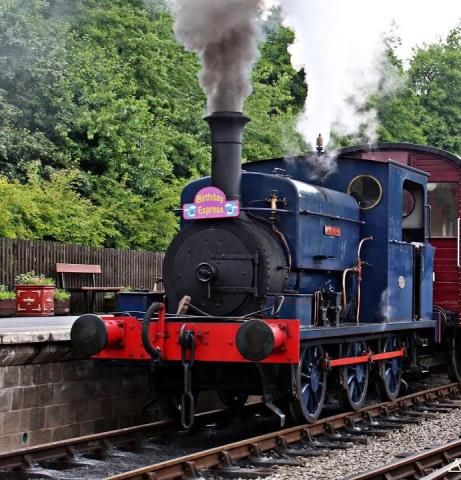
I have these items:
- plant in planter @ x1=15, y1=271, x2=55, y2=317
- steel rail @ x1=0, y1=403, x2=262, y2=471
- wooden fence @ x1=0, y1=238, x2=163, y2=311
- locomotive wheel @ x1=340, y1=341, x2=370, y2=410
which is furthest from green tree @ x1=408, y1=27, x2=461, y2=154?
steel rail @ x1=0, y1=403, x2=262, y2=471

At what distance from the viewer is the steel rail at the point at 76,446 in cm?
812

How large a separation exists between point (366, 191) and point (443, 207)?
279cm

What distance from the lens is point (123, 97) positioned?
85.7ft

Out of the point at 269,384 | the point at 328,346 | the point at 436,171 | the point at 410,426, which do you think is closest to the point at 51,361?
the point at 269,384

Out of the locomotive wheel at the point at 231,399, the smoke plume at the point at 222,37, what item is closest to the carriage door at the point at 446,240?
the locomotive wheel at the point at 231,399

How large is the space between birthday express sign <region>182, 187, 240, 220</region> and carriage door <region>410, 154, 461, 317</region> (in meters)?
5.08

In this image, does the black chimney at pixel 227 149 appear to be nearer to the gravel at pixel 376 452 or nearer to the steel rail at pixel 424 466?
the gravel at pixel 376 452

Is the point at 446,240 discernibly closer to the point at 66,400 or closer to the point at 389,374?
the point at 389,374

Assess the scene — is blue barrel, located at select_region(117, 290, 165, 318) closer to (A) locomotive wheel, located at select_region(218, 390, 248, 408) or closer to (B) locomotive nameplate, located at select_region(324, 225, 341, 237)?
(A) locomotive wheel, located at select_region(218, 390, 248, 408)

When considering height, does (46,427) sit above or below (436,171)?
below

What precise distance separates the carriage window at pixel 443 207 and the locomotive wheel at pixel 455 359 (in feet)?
5.20

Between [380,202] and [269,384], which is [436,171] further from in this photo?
[269,384]

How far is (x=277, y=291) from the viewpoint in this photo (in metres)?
9.70

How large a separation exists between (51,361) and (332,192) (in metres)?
3.73
